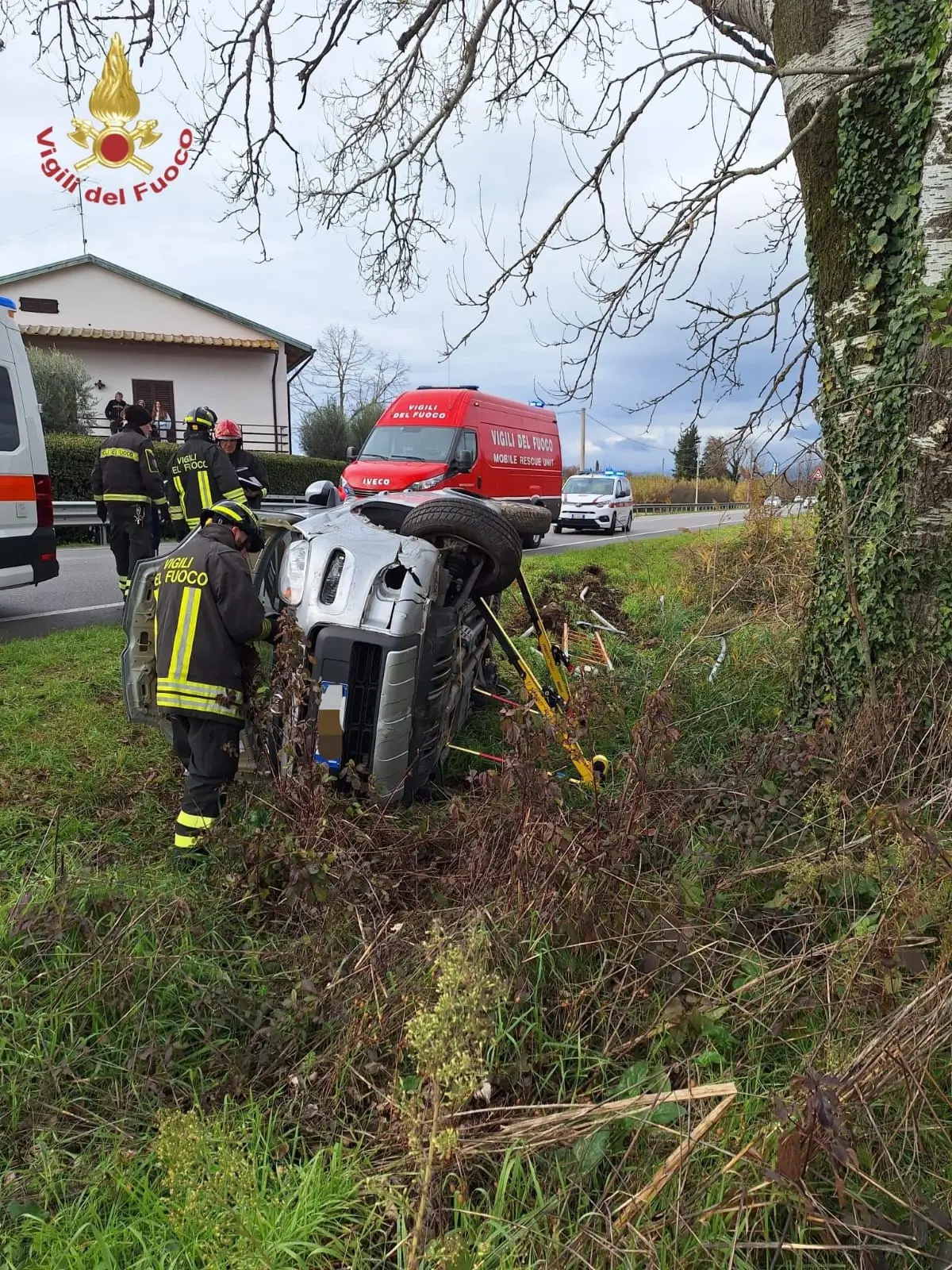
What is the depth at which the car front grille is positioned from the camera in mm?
3162

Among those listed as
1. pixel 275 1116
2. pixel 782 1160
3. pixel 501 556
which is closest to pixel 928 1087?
pixel 782 1160

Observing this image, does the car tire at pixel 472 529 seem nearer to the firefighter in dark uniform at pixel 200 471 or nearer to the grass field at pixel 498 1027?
the grass field at pixel 498 1027

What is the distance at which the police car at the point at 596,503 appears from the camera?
19938mm

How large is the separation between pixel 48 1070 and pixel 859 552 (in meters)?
3.36

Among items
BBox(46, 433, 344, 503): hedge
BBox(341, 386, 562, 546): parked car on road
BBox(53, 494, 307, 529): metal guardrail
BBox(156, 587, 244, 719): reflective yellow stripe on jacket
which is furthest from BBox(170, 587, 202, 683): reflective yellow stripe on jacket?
BBox(46, 433, 344, 503): hedge

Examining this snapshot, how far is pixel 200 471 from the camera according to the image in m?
6.63

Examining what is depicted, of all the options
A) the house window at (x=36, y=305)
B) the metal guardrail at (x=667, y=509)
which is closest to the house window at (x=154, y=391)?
the house window at (x=36, y=305)

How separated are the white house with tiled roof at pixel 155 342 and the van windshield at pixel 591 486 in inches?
378

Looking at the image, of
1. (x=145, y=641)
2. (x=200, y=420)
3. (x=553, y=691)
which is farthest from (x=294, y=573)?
(x=200, y=420)

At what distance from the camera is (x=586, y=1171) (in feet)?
5.41

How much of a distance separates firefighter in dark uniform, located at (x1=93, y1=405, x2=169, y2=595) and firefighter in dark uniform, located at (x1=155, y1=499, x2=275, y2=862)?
14.2 ft

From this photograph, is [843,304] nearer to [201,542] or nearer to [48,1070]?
[201,542]

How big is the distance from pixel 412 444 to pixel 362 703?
32.1 feet

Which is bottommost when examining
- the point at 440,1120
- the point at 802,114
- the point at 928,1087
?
the point at 440,1120
